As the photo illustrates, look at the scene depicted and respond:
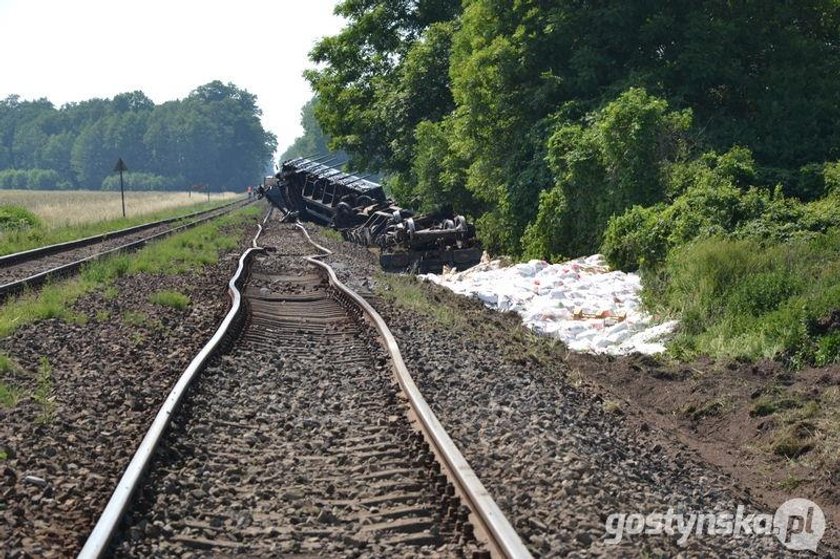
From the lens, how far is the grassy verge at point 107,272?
11488 millimetres

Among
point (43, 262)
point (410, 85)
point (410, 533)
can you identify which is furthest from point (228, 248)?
point (410, 533)

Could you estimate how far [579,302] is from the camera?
1402 centimetres

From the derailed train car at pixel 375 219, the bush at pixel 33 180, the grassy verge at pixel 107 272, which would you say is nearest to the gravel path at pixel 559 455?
the grassy verge at pixel 107 272

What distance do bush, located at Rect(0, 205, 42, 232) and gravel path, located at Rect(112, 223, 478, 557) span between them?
25127 mm

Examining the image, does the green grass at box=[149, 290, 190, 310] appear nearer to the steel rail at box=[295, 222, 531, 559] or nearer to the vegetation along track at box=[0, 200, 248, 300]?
the vegetation along track at box=[0, 200, 248, 300]

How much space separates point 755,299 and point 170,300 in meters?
7.75

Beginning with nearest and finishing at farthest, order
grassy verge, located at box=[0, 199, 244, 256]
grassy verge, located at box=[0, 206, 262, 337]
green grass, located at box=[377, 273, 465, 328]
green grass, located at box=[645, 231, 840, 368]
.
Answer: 1. green grass, located at box=[645, 231, 840, 368]
2. grassy verge, located at box=[0, 206, 262, 337]
3. green grass, located at box=[377, 273, 465, 328]
4. grassy verge, located at box=[0, 199, 244, 256]

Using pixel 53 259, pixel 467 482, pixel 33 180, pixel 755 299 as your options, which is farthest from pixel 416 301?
pixel 33 180

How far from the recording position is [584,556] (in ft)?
15.3

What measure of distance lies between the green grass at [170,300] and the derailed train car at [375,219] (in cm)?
899

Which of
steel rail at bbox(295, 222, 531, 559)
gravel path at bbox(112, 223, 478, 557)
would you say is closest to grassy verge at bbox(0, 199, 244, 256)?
gravel path at bbox(112, 223, 478, 557)

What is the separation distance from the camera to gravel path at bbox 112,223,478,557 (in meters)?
4.93

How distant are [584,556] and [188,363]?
18.0ft

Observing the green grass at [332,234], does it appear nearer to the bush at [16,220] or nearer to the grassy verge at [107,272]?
the grassy verge at [107,272]
